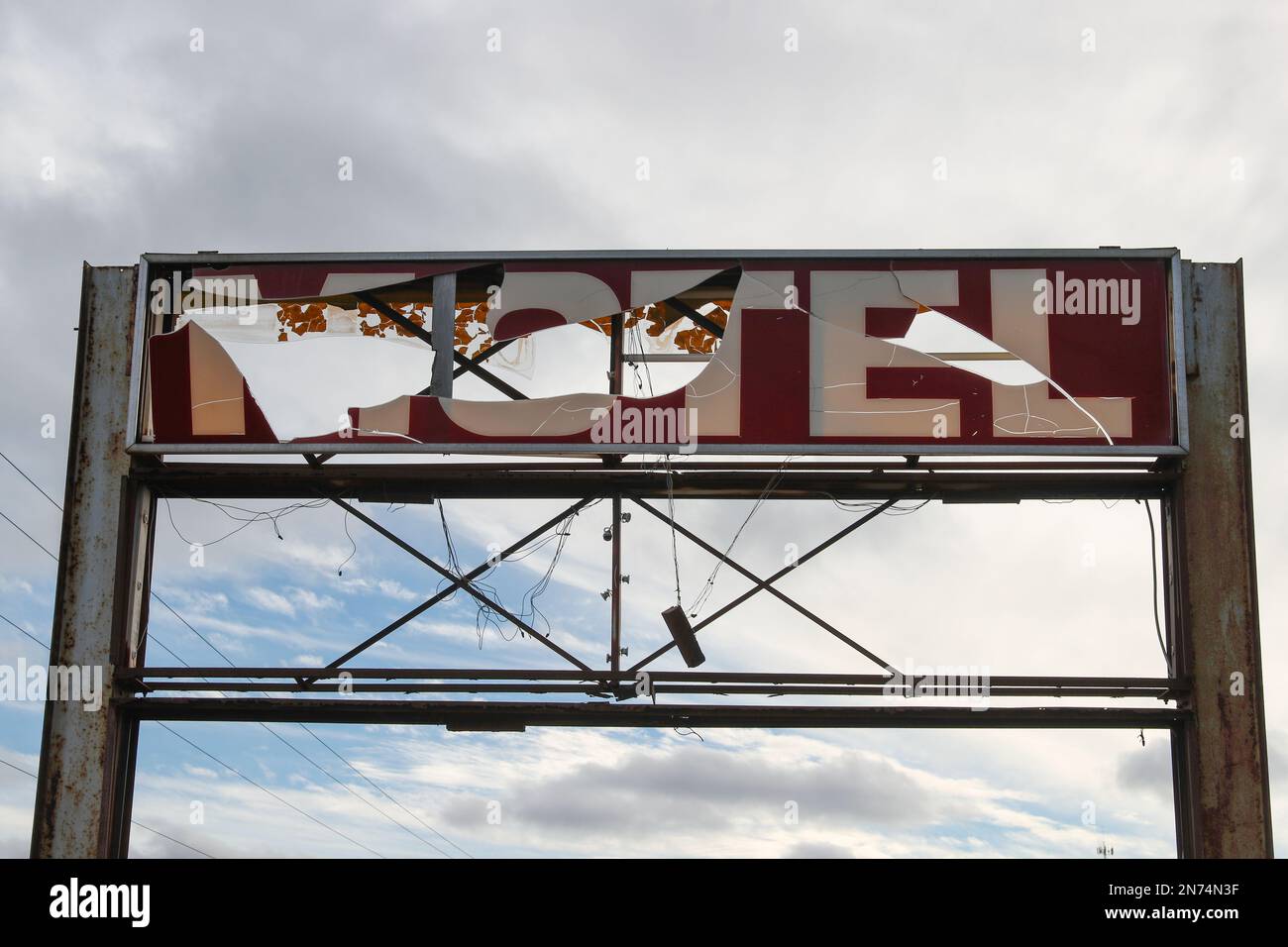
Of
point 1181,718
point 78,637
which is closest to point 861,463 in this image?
point 1181,718

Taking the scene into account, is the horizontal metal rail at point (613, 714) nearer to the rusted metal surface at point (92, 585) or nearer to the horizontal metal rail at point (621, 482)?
the rusted metal surface at point (92, 585)

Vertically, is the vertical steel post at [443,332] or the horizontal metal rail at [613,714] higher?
the vertical steel post at [443,332]

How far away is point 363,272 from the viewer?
12242mm

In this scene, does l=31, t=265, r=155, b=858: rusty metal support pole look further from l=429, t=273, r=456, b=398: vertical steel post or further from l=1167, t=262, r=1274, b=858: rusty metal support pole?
l=1167, t=262, r=1274, b=858: rusty metal support pole

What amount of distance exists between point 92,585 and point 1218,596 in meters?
9.28

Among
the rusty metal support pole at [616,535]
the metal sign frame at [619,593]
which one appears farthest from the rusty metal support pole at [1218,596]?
the rusty metal support pole at [616,535]

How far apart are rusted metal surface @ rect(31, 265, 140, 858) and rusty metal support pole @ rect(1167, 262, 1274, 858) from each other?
8668mm

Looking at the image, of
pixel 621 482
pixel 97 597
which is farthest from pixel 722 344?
pixel 97 597

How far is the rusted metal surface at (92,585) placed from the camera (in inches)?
442

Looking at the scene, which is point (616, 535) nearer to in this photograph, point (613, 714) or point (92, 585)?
point (613, 714)

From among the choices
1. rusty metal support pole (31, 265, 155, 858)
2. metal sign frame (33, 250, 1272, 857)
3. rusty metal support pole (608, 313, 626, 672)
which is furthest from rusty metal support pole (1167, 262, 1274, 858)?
rusty metal support pole (31, 265, 155, 858)
